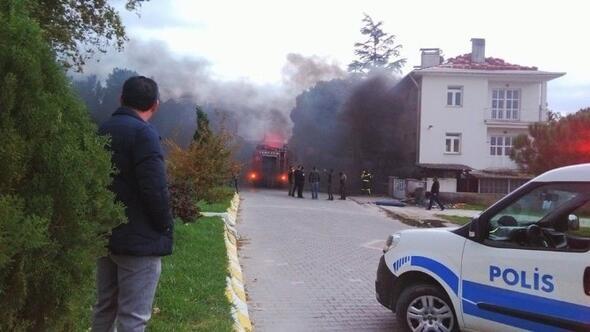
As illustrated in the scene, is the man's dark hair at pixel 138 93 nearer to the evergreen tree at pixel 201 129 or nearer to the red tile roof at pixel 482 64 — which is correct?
the evergreen tree at pixel 201 129

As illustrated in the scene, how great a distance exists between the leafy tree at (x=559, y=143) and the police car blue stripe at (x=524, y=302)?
1459cm

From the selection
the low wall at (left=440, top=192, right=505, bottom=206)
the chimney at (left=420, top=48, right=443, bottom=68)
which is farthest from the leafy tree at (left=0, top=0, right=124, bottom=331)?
the chimney at (left=420, top=48, right=443, bottom=68)

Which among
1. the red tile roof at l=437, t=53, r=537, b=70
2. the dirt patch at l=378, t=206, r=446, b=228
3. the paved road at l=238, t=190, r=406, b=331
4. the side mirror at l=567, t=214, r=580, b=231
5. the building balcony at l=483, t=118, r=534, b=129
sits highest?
the red tile roof at l=437, t=53, r=537, b=70

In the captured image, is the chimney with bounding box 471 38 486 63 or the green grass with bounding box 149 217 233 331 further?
the chimney with bounding box 471 38 486 63

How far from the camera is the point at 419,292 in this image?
5074mm

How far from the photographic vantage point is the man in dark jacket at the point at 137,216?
2984mm

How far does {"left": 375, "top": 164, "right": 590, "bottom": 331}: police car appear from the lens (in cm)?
412

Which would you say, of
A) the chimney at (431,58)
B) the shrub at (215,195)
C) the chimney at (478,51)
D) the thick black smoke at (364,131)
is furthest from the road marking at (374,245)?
the chimney at (478,51)

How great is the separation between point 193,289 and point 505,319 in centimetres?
303

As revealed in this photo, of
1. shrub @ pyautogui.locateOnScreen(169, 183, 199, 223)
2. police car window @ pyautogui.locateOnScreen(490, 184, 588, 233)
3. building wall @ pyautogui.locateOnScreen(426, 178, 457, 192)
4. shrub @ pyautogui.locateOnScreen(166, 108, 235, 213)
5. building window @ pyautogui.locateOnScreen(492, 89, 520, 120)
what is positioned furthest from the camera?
building window @ pyautogui.locateOnScreen(492, 89, 520, 120)

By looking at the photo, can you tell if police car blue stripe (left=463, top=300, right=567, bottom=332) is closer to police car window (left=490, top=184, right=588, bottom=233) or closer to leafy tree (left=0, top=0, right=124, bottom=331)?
police car window (left=490, top=184, right=588, bottom=233)

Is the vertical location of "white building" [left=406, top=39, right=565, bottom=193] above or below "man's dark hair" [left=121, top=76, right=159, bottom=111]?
above

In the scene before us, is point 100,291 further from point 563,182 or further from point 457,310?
point 563,182

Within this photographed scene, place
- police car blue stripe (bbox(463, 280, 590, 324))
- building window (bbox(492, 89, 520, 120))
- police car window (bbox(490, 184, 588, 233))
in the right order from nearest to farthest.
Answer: police car blue stripe (bbox(463, 280, 590, 324))
police car window (bbox(490, 184, 588, 233))
building window (bbox(492, 89, 520, 120))
